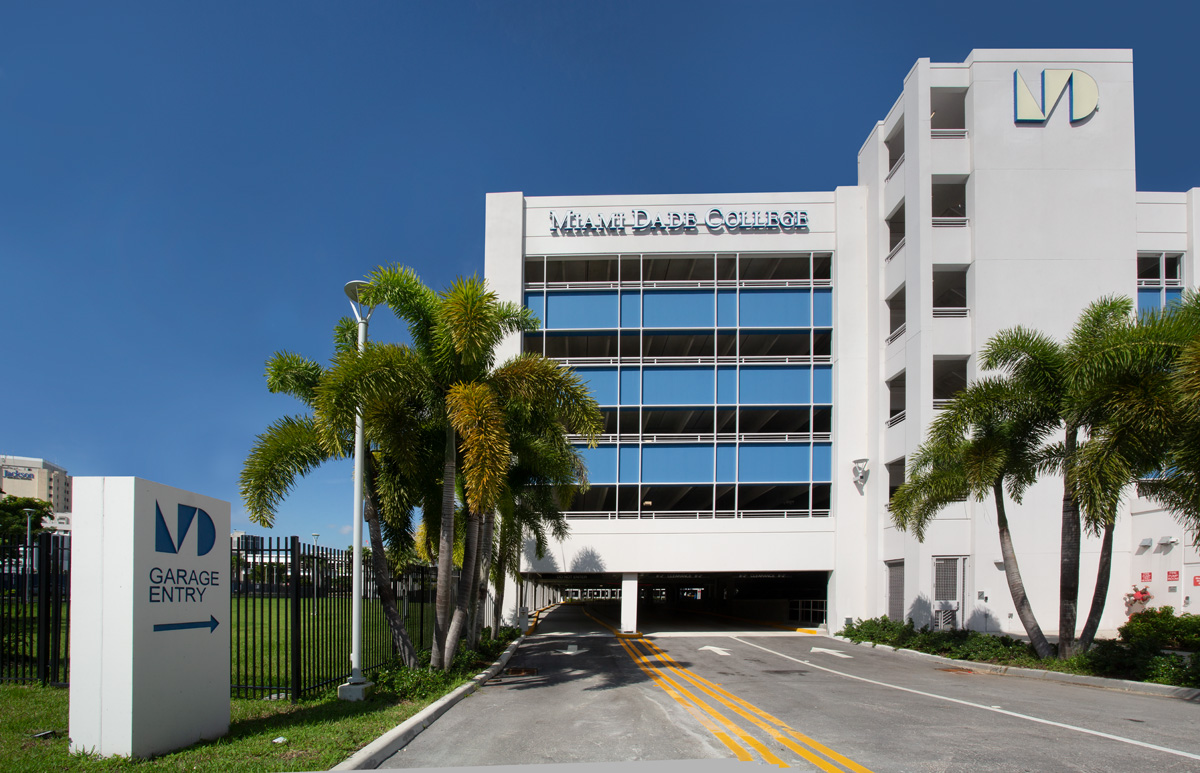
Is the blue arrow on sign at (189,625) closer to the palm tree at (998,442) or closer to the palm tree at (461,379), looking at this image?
A: the palm tree at (461,379)

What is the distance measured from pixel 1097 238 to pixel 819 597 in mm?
20629

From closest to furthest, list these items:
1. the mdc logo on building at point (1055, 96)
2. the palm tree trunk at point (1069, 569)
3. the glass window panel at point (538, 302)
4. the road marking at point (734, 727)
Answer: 1. the road marking at point (734, 727)
2. the palm tree trunk at point (1069, 569)
3. the mdc logo on building at point (1055, 96)
4. the glass window panel at point (538, 302)

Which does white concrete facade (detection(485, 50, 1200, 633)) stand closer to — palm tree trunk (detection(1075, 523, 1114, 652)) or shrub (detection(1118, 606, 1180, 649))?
shrub (detection(1118, 606, 1180, 649))

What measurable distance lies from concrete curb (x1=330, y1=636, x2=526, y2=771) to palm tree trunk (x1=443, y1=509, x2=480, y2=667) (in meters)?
0.84

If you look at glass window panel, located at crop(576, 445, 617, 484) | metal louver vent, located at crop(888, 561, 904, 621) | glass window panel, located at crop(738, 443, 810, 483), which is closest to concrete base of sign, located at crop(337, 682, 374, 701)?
metal louver vent, located at crop(888, 561, 904, 621)

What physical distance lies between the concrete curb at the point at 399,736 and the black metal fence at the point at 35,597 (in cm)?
515

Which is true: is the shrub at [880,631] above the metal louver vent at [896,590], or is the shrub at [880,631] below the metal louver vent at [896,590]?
below

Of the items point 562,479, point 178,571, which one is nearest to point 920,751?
point 178,571

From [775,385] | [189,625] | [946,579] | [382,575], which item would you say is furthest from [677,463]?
[189,625]

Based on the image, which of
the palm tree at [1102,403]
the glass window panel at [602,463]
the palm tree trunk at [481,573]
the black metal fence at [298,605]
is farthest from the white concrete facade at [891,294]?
the black metal fence at [298,605]

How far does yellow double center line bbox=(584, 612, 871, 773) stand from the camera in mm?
8141

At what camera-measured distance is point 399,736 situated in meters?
9.21

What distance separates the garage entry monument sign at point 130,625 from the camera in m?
7.78

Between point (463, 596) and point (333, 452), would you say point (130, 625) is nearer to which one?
point (333, 452)
